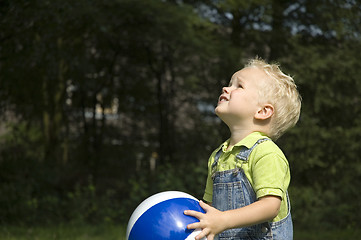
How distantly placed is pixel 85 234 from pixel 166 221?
498 centimetres

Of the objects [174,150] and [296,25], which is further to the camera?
[174,150]

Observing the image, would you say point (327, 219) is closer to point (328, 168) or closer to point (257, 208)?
point (328, 168)

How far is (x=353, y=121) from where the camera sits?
36.1 feet

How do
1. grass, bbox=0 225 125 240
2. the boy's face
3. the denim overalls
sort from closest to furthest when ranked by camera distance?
the denim overalls, the boy's face, grass, bbox=0 225 125 240

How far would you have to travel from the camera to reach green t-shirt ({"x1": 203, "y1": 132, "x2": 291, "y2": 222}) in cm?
248

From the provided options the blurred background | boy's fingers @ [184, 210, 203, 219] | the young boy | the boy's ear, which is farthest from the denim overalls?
the blurred background

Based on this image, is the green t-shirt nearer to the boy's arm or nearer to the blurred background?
the boy's arm

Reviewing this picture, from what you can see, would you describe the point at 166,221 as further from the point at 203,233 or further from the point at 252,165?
the point at 252,165

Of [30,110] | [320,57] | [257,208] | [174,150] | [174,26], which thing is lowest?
[174,150]

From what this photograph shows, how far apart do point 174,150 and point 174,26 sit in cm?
420

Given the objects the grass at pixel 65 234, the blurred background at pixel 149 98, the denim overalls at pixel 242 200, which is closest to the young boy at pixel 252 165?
the denim overalls at pixel 242 200

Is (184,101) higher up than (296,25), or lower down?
lower down

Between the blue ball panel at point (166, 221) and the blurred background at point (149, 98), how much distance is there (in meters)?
5.73

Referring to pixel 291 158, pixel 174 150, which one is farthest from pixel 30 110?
pixel 291 158
